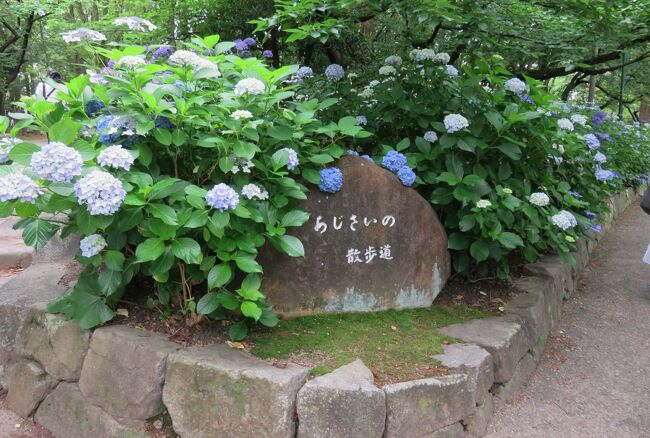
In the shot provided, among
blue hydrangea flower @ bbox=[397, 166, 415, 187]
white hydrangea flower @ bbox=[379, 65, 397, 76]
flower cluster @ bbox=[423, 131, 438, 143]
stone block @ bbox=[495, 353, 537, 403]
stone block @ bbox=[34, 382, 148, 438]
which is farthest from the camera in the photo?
white hydrangea flower @ bbox=[379, 65, 397, 76]

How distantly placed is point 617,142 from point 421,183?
18.0 ft

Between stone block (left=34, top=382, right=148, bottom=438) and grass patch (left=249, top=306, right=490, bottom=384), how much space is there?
69cm

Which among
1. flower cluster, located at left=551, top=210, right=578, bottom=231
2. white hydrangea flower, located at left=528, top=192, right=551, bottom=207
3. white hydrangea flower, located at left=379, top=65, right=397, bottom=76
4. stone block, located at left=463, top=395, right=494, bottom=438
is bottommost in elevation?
stone block, located at left=463, top=395, right=494, bottom=438

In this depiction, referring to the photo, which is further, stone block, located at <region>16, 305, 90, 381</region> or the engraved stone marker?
the engraved stone marker

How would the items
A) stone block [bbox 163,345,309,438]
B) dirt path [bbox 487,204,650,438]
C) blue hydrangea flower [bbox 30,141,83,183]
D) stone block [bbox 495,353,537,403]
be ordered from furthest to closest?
stone block [bbox 495,353,537,403] < dirt path [bbox 487,204,650,438] < stone block [bbox 163,345,309,438] < blue hydrangea flower [bbox 30,141,83,183]

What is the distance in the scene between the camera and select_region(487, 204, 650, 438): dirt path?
2.65 m

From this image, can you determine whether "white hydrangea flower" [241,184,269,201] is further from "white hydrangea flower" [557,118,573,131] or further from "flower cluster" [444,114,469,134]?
"white hydrangea flower" [557,118,573,131]

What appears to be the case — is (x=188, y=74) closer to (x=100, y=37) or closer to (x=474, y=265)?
(x=100, y=37)

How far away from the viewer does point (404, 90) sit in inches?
148

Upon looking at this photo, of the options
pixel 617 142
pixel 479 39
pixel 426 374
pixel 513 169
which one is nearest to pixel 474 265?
pixel 513 169

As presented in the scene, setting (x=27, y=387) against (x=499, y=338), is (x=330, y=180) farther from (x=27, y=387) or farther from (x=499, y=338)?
(x=27, y=387)

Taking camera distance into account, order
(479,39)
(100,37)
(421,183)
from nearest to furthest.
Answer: (100,37) < (421,183) < (479,39)

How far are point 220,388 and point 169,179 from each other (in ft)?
3.15

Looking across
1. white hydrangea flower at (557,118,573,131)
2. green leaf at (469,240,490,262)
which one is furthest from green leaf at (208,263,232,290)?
white hydrangea flower at (557,118,573,131)
